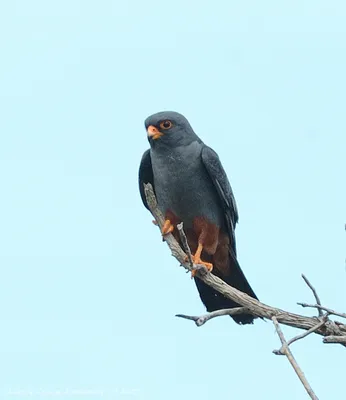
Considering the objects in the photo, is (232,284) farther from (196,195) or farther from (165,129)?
(165,129)

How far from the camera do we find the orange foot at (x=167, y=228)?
7539 mm

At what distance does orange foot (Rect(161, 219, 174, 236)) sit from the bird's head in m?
0.68

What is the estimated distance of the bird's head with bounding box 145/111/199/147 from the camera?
25.7 ft

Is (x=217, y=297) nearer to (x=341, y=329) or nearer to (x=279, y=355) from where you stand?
(x=341, y=329)

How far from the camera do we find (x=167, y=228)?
7645 mm

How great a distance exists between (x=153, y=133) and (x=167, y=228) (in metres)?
0.84

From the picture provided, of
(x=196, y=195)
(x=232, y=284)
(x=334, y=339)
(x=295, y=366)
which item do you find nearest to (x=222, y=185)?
(x=196, y=195)

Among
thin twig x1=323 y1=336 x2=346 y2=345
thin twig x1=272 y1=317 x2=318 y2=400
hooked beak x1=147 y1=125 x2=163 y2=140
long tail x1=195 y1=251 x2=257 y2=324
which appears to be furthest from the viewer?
long tail x1=195 y1=251 x2=257 y2=324

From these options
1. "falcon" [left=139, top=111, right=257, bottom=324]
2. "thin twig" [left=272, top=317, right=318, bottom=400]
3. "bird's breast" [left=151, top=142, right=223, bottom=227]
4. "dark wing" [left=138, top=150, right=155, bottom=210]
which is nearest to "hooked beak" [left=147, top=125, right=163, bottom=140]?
"falcon" [left=139, top=111, right=257, bottom=324]

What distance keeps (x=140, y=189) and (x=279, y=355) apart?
11.3 feet

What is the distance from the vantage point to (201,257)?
8.19 meters

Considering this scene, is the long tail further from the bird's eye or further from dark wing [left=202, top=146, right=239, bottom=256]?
the bird's eye

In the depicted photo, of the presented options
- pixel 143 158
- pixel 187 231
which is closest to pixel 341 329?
pixel 187 231

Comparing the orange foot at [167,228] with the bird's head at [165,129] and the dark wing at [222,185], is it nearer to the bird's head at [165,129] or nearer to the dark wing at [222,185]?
the dark wing at [222,185]
